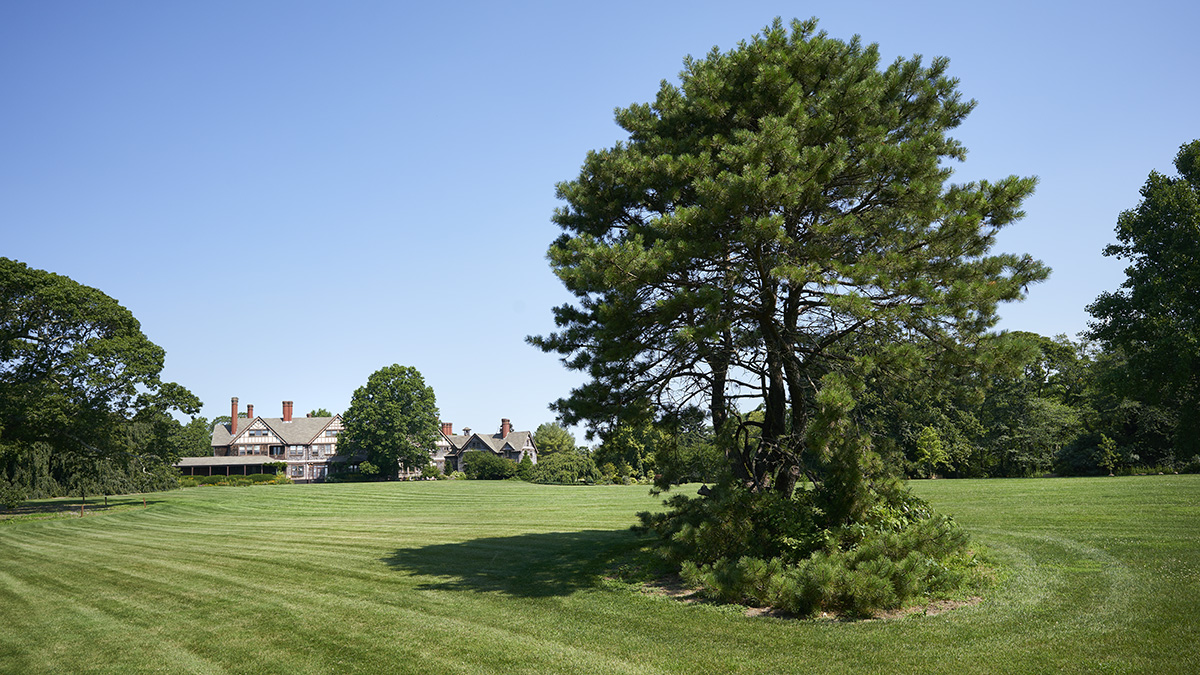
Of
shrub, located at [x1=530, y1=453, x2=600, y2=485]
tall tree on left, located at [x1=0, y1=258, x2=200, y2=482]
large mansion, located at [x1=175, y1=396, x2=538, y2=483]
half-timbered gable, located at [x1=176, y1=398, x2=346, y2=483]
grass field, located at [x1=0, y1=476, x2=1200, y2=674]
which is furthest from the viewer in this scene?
half-timbered gable, located at [x1=176, y1=398, x2=346, y2=483]

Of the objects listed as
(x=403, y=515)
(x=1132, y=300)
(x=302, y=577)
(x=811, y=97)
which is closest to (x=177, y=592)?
(x=302, y=577)

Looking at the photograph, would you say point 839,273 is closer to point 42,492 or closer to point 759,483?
point 759,483

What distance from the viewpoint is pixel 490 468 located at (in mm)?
64250

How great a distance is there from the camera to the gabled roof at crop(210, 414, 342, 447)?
76562mm

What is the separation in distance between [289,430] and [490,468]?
95.3 ft

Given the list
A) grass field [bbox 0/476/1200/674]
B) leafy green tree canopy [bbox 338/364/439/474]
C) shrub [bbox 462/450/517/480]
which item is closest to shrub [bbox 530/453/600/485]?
shrub [bbox 462/450/517/480]

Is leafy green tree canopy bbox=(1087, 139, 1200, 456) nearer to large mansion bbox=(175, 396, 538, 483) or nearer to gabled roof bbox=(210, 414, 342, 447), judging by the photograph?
large mansion bbox=(175, 396, 538, 483)

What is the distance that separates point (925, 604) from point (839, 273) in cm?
483

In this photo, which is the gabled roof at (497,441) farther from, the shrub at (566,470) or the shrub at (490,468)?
the shrub at (566,470)

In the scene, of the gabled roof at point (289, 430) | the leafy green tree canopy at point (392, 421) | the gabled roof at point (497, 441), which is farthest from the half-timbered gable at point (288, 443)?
the gabled roof at point (497, 441)

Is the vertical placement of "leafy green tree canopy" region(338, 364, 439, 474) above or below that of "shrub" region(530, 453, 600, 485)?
above

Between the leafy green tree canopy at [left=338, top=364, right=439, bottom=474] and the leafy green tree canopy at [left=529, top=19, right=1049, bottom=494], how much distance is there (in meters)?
56.5

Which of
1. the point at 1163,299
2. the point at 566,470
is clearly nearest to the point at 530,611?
the point at 1163,299

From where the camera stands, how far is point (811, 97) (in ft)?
38.0
